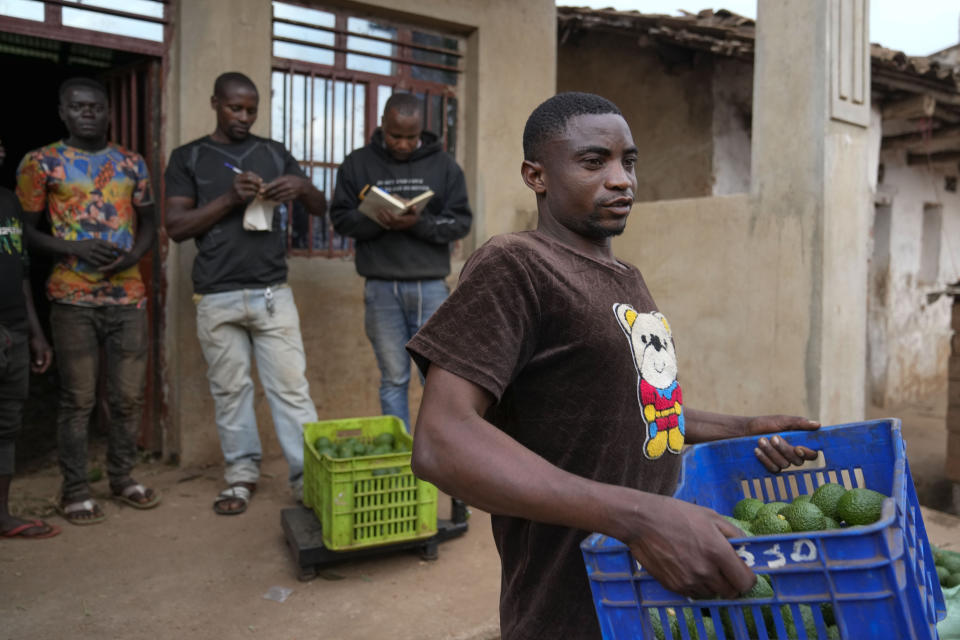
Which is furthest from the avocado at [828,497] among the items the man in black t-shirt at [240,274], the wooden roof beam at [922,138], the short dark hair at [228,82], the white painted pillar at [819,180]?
the wooden roof beam at [922,138]

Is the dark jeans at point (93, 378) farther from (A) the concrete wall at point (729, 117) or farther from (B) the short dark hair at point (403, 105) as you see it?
(A) the concrete wall at point (729, 117)

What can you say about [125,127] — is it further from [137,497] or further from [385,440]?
[385,440]

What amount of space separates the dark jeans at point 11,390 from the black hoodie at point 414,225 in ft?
5.62

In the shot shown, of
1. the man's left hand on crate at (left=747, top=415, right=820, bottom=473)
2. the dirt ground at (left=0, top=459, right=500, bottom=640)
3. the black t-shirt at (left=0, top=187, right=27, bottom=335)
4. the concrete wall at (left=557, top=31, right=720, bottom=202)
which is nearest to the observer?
the man's left hand on crate at (left=747, top=415, right=820, bottom=473)

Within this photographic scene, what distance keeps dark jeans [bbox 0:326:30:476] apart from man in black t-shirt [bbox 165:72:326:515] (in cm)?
86

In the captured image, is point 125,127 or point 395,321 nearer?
A: point 395,321

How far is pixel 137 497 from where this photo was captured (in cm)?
434

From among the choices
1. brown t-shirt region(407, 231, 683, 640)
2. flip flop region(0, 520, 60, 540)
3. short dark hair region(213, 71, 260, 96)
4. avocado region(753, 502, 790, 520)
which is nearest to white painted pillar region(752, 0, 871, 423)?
avocado region(753, 502, 790, 520)

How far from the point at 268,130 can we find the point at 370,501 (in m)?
2.91

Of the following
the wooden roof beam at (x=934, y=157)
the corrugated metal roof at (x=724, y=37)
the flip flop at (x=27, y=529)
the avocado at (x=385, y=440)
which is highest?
the corrugated metal roof at (x=724, y=37)

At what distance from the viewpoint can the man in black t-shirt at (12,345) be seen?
373 cm

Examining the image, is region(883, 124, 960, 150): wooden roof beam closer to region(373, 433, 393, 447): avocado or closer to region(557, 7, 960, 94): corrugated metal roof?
region(557, 7, 960, 94): corrugated metal roof

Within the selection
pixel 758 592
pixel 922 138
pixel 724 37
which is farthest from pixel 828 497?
pixel 922 138

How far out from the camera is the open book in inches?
156
